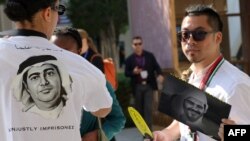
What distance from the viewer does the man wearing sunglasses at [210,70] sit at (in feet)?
7.95

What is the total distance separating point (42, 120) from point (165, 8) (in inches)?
278

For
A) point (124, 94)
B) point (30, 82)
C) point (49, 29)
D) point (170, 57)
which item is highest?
point (49, 29)

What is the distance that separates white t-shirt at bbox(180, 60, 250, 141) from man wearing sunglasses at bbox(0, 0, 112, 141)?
54 cm

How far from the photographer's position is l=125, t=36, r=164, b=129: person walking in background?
8.92m

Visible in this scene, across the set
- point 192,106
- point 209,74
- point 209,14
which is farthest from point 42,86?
point 209,14

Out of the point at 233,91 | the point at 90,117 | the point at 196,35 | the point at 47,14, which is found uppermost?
the point at 47,14

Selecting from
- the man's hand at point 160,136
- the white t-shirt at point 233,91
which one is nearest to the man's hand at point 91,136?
the man's hand at point 160,136

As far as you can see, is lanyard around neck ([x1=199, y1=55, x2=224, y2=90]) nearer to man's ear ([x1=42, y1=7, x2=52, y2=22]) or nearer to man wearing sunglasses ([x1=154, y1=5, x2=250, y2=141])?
man wearing sunglasses ([x1=154, y1=5, x2=250, y2=141])

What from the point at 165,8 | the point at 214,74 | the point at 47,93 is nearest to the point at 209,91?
the point at 214,74

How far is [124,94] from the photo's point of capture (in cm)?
1112

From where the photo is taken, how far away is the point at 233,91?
242 cm

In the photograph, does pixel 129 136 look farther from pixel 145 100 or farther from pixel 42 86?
pixel 42 86

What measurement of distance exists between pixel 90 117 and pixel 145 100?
6233mm

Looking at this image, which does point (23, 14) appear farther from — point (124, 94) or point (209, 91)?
point (124, 94)
